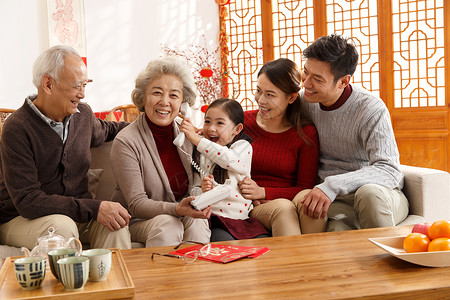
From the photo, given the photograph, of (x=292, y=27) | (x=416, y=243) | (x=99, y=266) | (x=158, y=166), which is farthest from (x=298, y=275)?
(x=292, y=27)

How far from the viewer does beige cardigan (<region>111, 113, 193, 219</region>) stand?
237 centimetres

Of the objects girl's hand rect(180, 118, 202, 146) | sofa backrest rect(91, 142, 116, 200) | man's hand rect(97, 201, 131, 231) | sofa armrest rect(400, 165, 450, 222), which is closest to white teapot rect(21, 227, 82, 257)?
man's hand rect(97, 201, 131, 231)

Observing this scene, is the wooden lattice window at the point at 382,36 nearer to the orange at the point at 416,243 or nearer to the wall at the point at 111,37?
the wall at the point at 111,37

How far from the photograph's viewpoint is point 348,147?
108 inches

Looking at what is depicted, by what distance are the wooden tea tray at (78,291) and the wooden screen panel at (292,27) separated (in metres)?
4.83

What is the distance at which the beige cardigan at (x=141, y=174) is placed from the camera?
237cm

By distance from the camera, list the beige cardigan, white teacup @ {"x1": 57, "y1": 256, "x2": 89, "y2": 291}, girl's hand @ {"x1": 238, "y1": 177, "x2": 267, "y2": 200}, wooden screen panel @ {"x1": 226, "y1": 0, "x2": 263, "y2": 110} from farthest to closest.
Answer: wooden screen panel @ {"x1": 226, "y1": 0, "x2": 263, "y2": 110}, girl's hand @ {"x1": 238, "y1": 177, "x2": 267, "y2": 200}, the beige cardigan, white teacup @ {"x1": 57, "y1": 256, "x2": 89, "y2": 291}

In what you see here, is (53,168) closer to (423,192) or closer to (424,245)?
(424,245)

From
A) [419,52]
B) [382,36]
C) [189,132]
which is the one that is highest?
[382,36]

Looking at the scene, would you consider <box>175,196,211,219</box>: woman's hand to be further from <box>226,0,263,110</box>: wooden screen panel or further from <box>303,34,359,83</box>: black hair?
<box>226,0,263,110</box>: wooden screen panel

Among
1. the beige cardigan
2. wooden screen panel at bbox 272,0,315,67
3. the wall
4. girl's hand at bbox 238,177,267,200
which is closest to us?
the beige cardigan

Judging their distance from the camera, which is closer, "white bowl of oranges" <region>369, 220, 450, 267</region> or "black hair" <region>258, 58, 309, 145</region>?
"white bowl of oranges" <region>369, 220, 450, 267</region>

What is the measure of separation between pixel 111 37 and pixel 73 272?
508cm

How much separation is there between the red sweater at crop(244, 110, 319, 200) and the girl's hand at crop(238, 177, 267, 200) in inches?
2.3
